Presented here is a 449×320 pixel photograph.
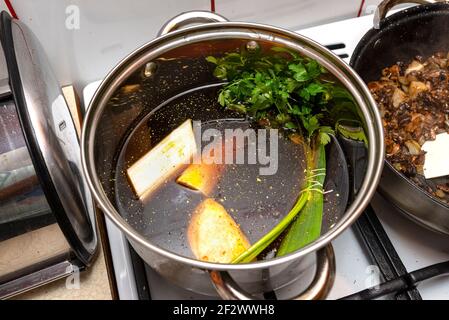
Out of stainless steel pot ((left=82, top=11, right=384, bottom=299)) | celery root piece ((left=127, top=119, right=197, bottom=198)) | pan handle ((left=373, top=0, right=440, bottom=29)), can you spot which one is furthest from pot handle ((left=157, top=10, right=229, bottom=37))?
pan handle ((left=373, top=0, right=440, bottom=29))

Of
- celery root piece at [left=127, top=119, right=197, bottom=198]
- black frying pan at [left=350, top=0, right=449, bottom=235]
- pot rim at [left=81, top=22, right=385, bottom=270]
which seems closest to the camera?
pot rim at [left=81, top=22, right=385, bottom=270]

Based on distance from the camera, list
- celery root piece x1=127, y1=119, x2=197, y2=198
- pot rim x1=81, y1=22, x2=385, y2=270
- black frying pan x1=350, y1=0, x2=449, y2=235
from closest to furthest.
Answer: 1. pot rim x1=81, y1=22, x2=385, y2=270
2. black frying pan x1=350, y1=0, x2=449, y2=235
3. celery root piece x1=127, y1=119, x2=197, y2=198

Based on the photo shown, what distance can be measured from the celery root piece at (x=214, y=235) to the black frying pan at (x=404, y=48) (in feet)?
0.93

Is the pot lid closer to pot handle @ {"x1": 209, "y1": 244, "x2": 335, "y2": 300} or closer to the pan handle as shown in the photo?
pot handle @ {"x1": 209, "y1": 244, "x2": 335, "y2": 300}

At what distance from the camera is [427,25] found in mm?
1017

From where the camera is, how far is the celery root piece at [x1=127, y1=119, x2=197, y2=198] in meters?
0.90

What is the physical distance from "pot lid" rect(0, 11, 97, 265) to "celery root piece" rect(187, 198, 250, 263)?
19cm

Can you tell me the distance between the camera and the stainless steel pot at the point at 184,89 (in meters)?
0.66

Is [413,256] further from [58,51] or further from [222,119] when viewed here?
[58,51]

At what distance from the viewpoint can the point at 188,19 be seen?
842 millimetres

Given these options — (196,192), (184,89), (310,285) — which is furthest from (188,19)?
(310,285)

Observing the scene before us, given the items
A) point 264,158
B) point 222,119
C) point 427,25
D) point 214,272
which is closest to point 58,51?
point 222,119

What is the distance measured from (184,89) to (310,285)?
52cm

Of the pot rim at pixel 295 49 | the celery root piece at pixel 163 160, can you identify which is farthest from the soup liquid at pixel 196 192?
the pot rim at pixel 295 49
